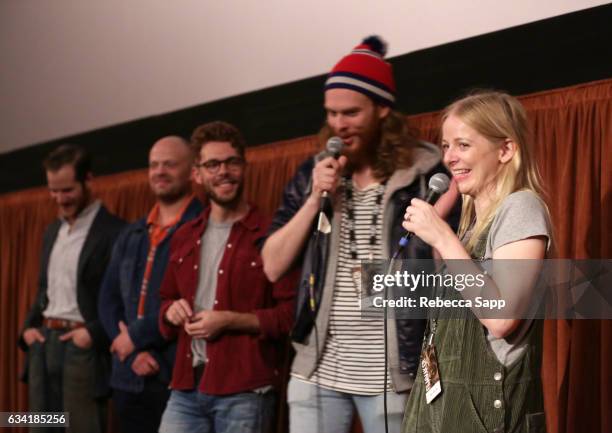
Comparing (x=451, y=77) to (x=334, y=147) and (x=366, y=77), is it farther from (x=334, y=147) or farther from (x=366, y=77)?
(x=334, y=147)

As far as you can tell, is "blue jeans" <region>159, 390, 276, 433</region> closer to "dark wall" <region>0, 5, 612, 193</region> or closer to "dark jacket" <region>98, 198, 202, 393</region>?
"dark jacket" <region>98, 198, 202, 393</region>

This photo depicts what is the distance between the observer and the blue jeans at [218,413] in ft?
11.1

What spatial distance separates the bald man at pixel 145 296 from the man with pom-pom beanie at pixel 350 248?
834 mm

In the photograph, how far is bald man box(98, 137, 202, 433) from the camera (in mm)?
3875

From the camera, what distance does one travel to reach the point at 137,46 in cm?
555

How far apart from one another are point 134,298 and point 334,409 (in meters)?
1.38

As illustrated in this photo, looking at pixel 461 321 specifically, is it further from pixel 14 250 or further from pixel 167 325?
pixel 14 250

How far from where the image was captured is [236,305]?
356 cm

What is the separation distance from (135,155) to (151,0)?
34.9 inches

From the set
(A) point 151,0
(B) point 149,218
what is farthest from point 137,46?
(B) point 149,218

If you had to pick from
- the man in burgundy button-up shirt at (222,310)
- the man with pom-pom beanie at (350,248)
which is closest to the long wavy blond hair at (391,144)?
the man with pom-pom beanie at (350,248)

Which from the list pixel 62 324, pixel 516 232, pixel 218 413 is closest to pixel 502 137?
pixel 516 232

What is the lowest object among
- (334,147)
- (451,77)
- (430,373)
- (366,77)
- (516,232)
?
(430,373)

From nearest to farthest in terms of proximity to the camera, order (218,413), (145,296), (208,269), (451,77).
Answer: (218,413)
(208,269)
(451,77)
(145,296)
